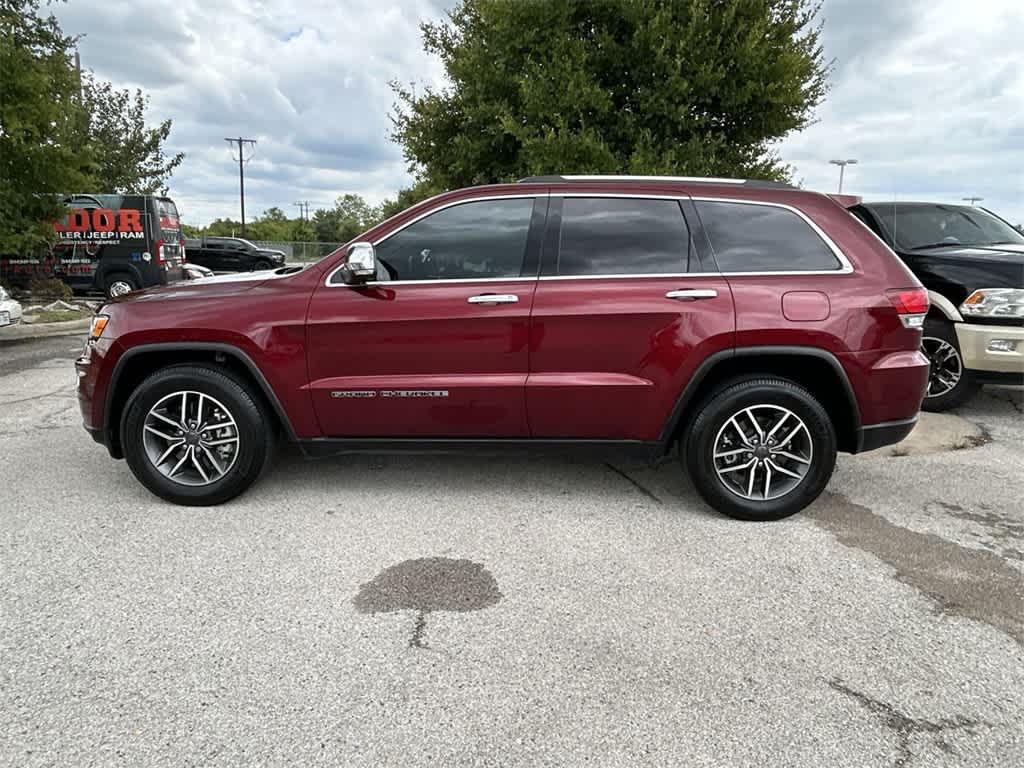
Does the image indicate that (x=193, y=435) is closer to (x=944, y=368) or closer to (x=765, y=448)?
(x=765, y=448)

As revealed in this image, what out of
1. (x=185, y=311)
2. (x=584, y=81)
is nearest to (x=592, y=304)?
(x=185, y=311)

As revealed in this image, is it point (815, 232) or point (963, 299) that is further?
point (963, 299)

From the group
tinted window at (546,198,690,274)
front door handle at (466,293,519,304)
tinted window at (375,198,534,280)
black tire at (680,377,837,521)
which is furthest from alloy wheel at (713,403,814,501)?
tinted window at (375,198,534,280)

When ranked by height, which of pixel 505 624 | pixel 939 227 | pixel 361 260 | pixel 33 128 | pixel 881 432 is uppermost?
pixel 33 128

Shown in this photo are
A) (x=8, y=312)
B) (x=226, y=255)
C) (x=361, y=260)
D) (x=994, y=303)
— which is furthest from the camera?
(x=226, y=255)

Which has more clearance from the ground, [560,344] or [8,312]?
[560,344]

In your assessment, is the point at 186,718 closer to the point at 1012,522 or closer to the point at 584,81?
the point at 1012,522

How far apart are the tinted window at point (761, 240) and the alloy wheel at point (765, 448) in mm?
763

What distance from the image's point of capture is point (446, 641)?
259 cm

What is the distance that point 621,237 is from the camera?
3.70 metres

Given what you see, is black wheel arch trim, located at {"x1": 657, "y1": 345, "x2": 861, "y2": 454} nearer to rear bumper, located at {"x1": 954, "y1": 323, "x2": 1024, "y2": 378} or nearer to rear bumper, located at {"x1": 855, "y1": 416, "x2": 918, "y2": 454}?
rear bumper, located at {"x1": 855, "y1": 416, "x2": 918, "y2": 454}

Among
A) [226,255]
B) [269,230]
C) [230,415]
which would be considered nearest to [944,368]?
[230,415]

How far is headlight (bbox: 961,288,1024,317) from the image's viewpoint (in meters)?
5.41

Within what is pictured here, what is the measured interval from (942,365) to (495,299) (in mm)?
4494
